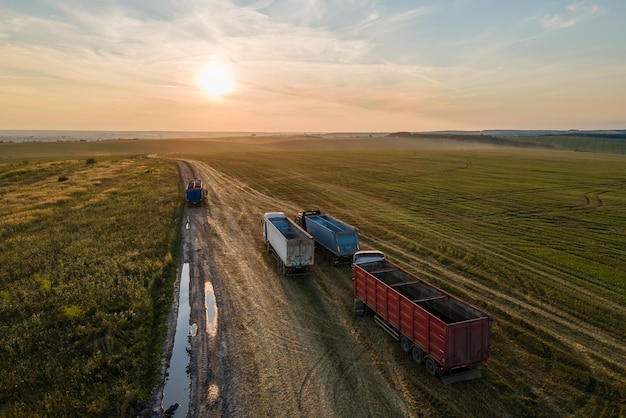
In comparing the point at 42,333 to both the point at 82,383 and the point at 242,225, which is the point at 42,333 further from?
the point at 242,225

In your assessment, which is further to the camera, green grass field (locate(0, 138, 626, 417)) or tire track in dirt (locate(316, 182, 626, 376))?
tire track in dirt (locate(316, 182, 626, 376))

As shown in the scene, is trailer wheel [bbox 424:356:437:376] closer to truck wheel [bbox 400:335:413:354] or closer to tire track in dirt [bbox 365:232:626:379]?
truck wheel [bbox 400:335:413:354]

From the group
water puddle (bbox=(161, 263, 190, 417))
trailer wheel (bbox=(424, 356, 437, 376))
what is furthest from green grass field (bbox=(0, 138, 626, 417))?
trailer wheel (bbox=(424, 356, 437, 376))

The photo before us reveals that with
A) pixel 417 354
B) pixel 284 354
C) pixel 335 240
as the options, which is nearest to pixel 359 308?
pixel 417 354

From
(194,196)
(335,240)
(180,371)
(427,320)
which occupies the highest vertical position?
(194,196)

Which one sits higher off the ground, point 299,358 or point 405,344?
point 405,344

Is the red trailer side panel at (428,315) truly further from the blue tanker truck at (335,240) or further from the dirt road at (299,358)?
the blue tanker truck at (335,240)

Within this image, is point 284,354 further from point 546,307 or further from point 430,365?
point 546,307

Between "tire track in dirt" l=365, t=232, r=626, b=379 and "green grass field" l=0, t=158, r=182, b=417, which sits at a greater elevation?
"green grass field" l=0, t=158, r=182, b=417

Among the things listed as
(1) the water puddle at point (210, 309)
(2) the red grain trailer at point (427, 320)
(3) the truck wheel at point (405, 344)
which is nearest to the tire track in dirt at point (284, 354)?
(1) the water puddle at point (210, 309)
